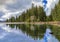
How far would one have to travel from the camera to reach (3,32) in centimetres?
323

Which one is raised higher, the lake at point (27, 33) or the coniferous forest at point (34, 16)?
the coniferous forest at point (34, 16)

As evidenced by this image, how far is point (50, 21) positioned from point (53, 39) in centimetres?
30

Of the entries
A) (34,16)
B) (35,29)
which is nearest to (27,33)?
(35,29)

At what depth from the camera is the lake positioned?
3.19 metres

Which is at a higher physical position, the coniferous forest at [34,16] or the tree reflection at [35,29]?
the coniferous forest at [34,16]

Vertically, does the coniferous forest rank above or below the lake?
above

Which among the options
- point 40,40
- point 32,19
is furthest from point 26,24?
point 40,40

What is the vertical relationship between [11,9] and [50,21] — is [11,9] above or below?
above

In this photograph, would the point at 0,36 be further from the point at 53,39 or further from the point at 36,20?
the point at 53,39

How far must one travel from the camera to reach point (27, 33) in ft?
10.8

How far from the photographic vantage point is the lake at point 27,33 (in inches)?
126

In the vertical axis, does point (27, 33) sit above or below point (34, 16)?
below

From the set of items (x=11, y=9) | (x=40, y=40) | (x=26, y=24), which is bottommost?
(x=40, y=40)

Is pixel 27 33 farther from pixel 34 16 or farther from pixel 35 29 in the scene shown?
pixel 34 16
